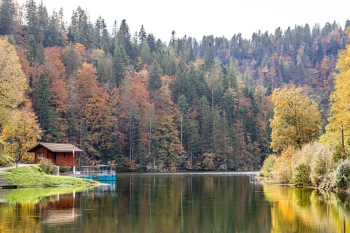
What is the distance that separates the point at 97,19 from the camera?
193m

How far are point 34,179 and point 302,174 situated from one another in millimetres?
27227

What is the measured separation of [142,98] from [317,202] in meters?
103

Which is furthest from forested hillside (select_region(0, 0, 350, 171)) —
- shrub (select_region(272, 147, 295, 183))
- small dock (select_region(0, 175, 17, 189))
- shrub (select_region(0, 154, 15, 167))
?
shrub (select_region(272, 147, 295, 183))

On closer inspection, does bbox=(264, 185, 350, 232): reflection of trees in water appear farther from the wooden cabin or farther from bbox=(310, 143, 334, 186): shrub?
the wooden cabin

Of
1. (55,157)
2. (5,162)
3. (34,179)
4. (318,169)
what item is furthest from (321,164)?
(55,157)

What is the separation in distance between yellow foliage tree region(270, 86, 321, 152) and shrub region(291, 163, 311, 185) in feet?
43.7

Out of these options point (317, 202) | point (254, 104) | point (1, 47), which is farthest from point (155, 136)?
point (317, 202)

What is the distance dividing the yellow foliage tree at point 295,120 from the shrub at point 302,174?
13.3 metres

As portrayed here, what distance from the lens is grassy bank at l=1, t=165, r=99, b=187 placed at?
2148 inches

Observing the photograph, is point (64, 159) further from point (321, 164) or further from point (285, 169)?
point (321, 164)

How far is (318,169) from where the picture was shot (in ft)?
167

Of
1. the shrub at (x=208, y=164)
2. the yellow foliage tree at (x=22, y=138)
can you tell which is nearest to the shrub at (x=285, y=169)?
the yellow foliage tree at (x=22, y=138)

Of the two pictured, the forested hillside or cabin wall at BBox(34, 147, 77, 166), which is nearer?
cabin wall at BBox(34, 147, 77, 166)

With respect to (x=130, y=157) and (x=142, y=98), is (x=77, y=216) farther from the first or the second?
(x=142, y=98)
